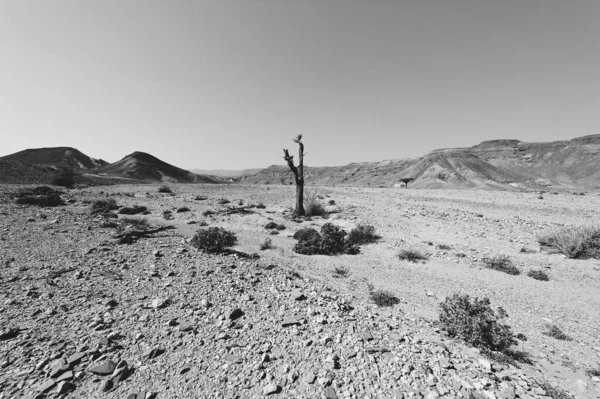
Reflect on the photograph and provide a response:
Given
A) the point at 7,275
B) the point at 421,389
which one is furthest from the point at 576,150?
the point at 7,275

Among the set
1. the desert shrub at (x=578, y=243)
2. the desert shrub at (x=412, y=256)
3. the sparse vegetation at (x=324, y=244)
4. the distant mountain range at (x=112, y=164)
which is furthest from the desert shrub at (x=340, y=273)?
the distant mountain range at (x=112, y=164)

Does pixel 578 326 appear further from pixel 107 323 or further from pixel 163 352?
pixel 107 323

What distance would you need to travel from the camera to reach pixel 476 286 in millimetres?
8164

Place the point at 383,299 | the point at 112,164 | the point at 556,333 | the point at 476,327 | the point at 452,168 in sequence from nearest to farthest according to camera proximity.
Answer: the point at 476,327 < the point at 556,333 < the point at 383,299 < the point at 452,168 < the point at 112,164

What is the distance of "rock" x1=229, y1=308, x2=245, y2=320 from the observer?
5214 millimetres

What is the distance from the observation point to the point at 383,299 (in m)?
6.74

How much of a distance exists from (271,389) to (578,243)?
13.4m

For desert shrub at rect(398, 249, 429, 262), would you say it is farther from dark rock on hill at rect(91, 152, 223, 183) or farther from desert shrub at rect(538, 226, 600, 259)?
dark rock on hill at rect(91, 152, 223, 183)

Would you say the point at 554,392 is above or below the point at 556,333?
above

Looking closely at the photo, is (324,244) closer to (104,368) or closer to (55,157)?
(104,368)

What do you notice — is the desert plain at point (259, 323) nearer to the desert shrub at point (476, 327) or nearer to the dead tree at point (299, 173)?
the desert shrub at point (476, 327)

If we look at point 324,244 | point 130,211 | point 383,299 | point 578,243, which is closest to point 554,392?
point 383,299

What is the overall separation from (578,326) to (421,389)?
5.35 m

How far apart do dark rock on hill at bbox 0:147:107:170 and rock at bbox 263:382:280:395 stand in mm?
100447
